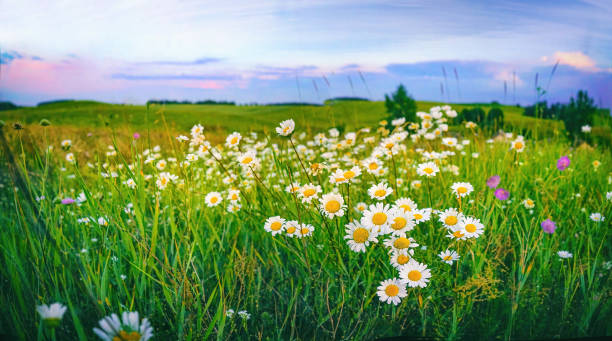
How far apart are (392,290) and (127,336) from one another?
2.55 feet

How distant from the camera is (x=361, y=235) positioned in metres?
1.15

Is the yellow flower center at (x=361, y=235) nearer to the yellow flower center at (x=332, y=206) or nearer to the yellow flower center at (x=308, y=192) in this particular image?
the yellow flower center at (x=332, y=206)

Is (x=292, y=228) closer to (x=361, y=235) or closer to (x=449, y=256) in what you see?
(x=361, y=235)

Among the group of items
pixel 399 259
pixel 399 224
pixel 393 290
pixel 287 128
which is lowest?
pixel 393 290

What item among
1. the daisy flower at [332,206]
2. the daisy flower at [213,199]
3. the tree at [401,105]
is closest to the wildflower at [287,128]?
the daisy flower at [332,206]

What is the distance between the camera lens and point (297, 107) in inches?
82.7

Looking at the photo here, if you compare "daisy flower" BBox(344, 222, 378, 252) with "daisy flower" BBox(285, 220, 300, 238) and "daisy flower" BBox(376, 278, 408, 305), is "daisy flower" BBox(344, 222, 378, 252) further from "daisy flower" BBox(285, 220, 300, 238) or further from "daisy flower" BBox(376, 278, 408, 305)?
"daisy flower" BBox(285, 220, 300, 238)

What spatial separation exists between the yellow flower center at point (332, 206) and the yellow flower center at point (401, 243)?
227mm

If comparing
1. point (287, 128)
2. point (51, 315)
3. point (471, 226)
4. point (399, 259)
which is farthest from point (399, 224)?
point (51, 315)

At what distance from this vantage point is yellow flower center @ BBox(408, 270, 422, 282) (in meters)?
1.10

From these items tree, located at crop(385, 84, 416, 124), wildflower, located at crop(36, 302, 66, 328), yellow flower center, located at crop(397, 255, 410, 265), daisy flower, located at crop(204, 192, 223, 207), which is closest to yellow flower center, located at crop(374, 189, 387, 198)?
yellow flower center, located at crop(397, 255, 410, 265)

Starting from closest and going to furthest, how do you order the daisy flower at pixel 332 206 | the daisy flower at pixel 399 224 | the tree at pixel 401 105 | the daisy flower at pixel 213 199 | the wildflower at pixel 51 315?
the wildflower at pixel 51 315
the daisy flower at pixel 399 224
the daisy flower at pixel 332 206
the daisy flower at pixel 213 199
the tree at pixel 401 105

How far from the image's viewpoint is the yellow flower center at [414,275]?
3.62ft

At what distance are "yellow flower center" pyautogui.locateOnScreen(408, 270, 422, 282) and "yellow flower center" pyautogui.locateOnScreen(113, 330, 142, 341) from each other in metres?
0.78
